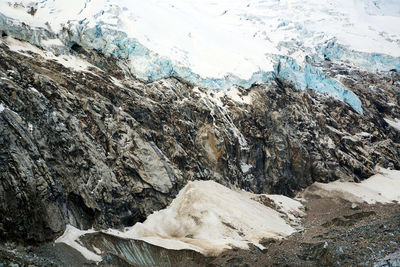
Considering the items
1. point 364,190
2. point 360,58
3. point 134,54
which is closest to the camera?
point 134,54

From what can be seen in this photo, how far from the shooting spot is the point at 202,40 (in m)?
76.3

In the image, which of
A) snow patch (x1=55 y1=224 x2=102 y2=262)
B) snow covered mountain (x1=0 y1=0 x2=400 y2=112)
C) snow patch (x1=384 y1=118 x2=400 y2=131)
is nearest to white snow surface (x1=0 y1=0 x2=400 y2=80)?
→ snow covered mountain (x1=0 y1=0 x2=400 y2=112)

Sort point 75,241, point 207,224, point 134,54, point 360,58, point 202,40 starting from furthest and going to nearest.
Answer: point 360,58 → point 202,40 → point 134,54 → point 207,224 → point 75,241

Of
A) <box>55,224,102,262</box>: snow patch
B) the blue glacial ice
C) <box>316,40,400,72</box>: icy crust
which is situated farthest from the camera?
<box>316,40,400,72</box>: icy crust

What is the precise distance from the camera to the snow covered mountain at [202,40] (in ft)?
195

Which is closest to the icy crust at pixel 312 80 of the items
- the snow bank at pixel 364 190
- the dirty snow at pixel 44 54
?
the snow bank at pixel 364 190

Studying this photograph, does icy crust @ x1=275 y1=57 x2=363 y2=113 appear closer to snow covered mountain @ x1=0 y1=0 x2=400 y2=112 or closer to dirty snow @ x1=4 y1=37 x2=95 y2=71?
snow covered mountain @ x1=0 y1=0 x2=400 y2=112

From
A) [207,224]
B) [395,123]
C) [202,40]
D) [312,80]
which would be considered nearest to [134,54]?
[202,40]

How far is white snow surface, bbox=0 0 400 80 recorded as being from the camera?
207ft

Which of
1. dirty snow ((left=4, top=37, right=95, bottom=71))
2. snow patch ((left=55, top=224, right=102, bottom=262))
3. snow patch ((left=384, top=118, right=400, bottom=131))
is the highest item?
dirty snow ((left=4, top=37, right=95, bottom=71))

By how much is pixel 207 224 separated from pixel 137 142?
13.8 m

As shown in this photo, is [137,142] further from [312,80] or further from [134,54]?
[312,80]

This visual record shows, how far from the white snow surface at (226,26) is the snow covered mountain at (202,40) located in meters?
0.22

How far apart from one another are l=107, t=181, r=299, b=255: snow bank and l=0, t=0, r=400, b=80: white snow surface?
27.5m
